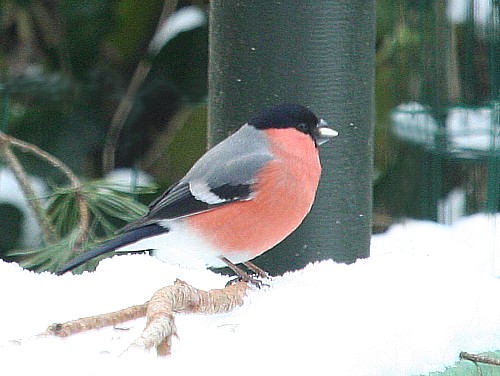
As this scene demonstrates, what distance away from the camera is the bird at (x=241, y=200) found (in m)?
1.41

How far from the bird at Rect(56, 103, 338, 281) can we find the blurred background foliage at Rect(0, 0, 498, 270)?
3.42 ft

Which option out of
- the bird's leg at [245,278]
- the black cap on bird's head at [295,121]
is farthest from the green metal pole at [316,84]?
the bird's leg at [245,278]

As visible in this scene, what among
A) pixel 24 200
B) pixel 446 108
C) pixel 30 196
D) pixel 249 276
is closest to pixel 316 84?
pixel 249 276

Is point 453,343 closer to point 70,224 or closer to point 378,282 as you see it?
point 378,282

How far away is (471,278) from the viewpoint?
1.16 m

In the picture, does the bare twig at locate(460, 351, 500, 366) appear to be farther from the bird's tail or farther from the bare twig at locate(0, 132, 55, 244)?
the bare twig at locate(0, 132, 55, 244)

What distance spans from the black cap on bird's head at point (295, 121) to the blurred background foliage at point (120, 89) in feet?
3.38

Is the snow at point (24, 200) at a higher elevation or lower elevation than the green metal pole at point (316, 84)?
lower

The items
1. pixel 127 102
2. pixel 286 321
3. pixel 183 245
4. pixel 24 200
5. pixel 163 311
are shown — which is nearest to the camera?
pixel 163 311

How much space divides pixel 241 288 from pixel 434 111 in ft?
3.59

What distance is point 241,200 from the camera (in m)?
1.43

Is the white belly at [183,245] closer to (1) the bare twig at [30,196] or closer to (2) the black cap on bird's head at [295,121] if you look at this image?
(2) the black cap on bird's head at [295,121]

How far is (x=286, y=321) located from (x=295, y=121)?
0.57 meters

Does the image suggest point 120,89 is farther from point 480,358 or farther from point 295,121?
point 480,358
